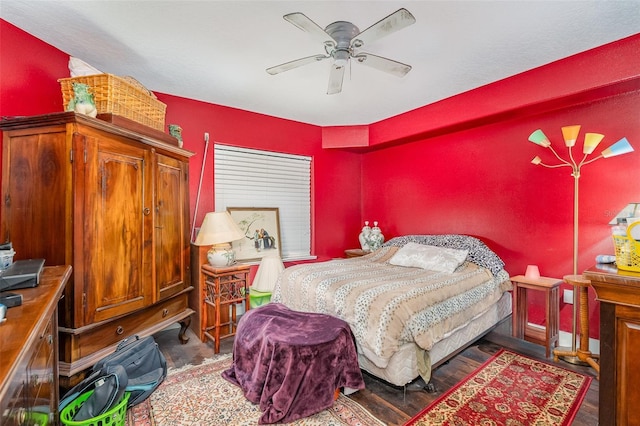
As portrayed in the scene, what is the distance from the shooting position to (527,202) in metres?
3.13

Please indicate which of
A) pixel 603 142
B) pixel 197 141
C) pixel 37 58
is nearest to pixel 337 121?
pixel 197 141

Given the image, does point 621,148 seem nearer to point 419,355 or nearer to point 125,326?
point 419,355

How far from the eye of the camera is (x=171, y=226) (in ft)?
8.63

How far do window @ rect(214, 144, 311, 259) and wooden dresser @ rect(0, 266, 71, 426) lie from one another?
225 cm

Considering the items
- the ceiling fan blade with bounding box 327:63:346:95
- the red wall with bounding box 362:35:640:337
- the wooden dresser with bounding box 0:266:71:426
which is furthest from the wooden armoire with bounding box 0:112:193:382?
the red wall with bounding box 362:35:640:337

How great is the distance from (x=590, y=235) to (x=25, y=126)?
4496 mm

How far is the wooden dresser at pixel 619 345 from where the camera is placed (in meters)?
1.28

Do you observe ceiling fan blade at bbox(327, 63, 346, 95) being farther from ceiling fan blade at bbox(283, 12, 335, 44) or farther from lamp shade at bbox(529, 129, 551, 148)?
lamp shade at bbox(529, 129, 551, 148)

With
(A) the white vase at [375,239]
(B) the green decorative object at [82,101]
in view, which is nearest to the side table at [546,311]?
(A) the white vase at [375,239]

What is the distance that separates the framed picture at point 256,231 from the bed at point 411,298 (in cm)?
96

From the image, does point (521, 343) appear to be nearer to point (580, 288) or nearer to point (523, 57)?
point (580, 288)

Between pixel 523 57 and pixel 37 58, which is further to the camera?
Answer: pixel 523 57

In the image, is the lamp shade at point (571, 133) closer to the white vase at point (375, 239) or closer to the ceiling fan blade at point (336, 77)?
the ceiling fan blade at point (336, 77)

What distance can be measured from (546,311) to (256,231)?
123 inches
